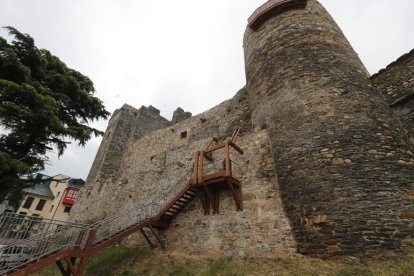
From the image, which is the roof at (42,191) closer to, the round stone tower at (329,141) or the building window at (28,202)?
the building window at (28,202)

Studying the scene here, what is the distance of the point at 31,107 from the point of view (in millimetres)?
8258

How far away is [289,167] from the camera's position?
7.25 metres

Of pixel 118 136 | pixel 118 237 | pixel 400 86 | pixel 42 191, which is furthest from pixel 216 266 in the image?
pixel 42 191

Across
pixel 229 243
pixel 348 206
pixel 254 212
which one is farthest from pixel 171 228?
pixel 348 206

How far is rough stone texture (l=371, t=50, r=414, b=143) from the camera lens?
7195 millimetres

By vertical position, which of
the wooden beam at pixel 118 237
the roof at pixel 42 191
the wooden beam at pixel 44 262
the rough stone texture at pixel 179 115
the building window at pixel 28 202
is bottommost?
the wooden beam at pixel 44 262

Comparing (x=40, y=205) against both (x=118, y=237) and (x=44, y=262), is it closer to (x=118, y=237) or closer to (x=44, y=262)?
(x=118, y=237)

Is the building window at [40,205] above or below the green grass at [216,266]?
above

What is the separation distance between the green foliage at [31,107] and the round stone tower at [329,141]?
7713 mm

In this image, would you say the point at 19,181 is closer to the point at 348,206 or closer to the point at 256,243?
the point at 256,243

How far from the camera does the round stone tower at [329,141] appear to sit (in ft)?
18.1

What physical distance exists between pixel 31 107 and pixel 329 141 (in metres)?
10.0

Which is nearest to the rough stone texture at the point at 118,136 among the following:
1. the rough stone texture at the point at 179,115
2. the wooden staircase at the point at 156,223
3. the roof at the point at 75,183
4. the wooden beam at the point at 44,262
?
the rough stone texture at the point at 179,115

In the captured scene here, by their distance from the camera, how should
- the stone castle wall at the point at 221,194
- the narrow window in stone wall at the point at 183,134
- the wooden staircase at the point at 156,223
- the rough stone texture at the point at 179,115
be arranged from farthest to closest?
the rough stone texture at the point at 179,115
the narrow window in stone wall at the point at 183,134
the stone castle wall at the point at 221,194
the wooden staircase at the point at 156,223
